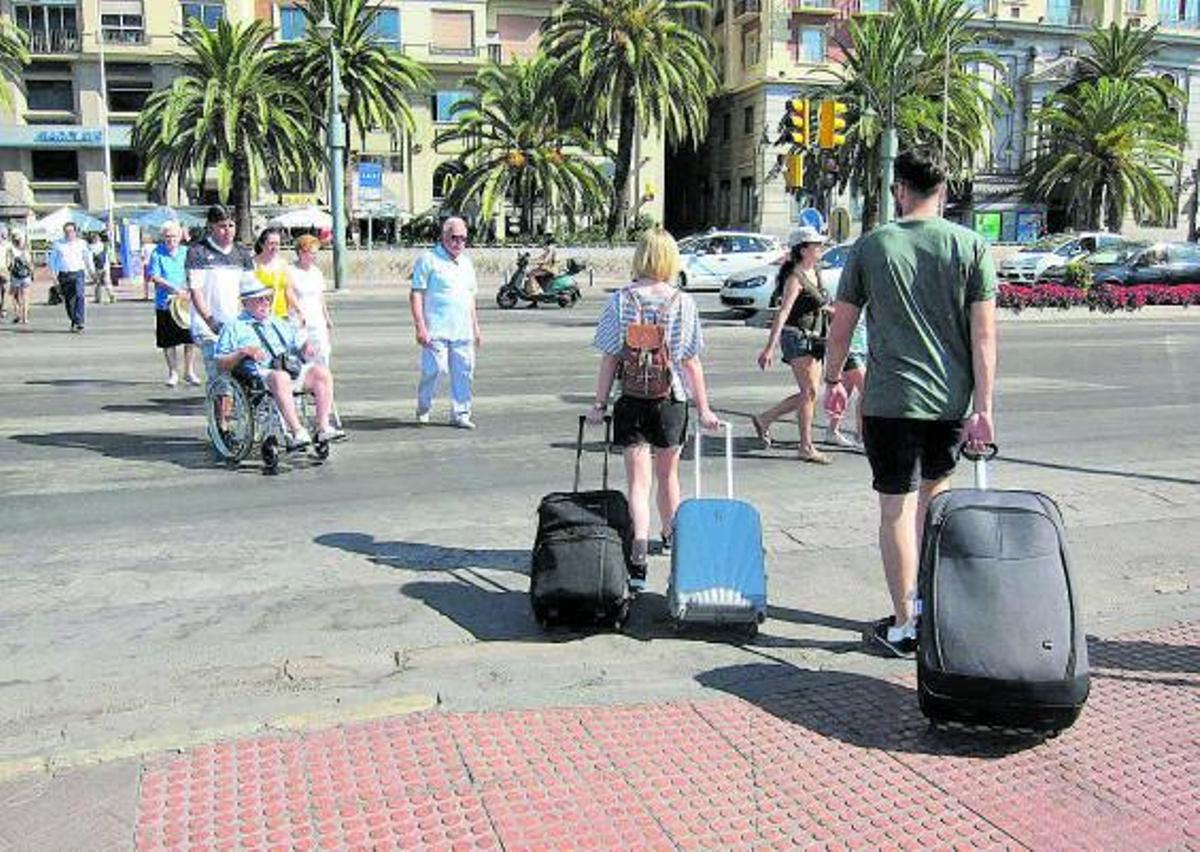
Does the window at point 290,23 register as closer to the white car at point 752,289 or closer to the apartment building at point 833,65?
the apartment building at point 833,65

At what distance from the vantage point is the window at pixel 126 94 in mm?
58406

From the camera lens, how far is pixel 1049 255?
33531 mm

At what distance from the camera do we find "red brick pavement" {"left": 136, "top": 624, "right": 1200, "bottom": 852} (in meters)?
3.23

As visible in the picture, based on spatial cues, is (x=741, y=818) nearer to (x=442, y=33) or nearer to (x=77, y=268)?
(x=77, y=268)

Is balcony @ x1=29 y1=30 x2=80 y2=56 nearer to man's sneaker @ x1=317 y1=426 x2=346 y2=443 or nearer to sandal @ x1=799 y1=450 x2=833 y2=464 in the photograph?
man's sneaker @ x1=317 y1=426 x2=346 y2=443

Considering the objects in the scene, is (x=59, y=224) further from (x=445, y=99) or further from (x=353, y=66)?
(x=445, y=99)

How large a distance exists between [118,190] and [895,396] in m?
63.0

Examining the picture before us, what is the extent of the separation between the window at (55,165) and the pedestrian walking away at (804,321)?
5909cm

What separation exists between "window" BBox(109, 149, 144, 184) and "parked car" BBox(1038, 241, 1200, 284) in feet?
159

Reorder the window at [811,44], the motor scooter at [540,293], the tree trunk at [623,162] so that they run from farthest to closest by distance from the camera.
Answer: the window at [811,44] < the tree trunk at [623,162] < the motor scooter at [540,293]

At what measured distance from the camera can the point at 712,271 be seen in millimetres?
32031

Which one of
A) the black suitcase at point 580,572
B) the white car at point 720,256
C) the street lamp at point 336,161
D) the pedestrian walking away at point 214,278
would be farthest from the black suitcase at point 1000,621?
the street lamp at point 336,161

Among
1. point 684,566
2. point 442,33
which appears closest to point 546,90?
point 442,33

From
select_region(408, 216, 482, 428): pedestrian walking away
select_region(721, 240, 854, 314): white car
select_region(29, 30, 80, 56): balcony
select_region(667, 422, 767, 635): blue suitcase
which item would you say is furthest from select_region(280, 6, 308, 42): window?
select_region(667, 422, 767, 635): blue suitcase
